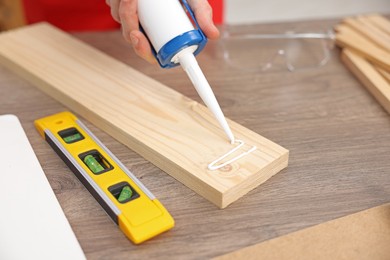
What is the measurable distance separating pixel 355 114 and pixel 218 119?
0.23 meters

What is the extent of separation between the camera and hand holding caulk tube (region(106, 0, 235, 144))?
668mm

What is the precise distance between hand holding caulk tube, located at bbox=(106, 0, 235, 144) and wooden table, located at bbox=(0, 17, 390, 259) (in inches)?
3.8

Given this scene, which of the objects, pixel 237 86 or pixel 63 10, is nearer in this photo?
pixel 237 86

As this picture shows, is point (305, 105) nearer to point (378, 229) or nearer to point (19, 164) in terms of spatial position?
point (378, 229)

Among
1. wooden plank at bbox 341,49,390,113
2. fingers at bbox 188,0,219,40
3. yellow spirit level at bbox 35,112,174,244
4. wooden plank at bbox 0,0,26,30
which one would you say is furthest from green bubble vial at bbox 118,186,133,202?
wooden plank at bbox 0,0,26,30

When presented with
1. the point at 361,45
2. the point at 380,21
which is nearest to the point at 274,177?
the point at 361,45

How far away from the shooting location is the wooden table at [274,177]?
560 mm

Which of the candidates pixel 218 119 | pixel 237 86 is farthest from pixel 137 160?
pixel 237 86

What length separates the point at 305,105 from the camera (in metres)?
0.80

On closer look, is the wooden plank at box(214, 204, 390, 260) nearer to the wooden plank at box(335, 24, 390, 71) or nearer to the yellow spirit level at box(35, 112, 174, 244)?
the yellow spirit level at box(35, 112, 174, 244)

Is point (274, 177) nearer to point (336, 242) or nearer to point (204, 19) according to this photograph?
point (336, 242)

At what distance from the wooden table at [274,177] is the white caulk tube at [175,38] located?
0.29ft

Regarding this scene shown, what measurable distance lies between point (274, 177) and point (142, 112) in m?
0.21

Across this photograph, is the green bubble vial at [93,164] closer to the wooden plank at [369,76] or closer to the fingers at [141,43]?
the fingers at [141,43]
